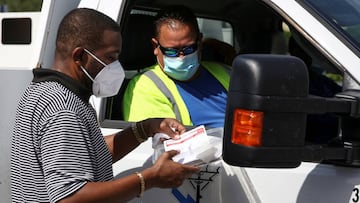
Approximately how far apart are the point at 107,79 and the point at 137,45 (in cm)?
92

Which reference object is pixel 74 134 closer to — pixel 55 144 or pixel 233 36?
pixel 55 144

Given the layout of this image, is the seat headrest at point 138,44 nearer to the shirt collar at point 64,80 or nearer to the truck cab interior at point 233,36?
the truck cab interior at point 233,36

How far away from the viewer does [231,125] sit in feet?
7.02

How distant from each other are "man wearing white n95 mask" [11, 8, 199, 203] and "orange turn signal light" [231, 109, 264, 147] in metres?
0.37

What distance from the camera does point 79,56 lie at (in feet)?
8.16

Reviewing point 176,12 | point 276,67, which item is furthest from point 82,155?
point 176,12

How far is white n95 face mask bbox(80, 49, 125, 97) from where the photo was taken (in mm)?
2535

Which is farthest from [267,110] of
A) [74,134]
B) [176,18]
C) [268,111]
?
[176,18]

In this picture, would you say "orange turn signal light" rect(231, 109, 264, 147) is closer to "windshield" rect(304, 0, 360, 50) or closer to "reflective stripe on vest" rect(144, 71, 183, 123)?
"windshield" rect(304, 0, 360, 50)

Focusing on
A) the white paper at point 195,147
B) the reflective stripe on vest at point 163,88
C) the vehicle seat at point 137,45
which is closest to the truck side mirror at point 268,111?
the white paper at point 195,147

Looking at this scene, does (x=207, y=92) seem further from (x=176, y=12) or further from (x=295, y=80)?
(x=295, y=80)

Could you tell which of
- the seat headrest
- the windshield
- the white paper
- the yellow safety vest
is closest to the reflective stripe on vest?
the yellow safety vest

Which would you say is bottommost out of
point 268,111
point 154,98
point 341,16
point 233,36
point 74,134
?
point 233,36

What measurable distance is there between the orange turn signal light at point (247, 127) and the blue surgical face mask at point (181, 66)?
0.96 m
